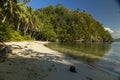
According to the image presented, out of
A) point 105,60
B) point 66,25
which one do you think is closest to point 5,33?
point 105,60

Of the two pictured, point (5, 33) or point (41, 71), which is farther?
point (5, 33)

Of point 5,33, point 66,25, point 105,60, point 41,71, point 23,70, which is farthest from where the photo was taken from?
point 66,25

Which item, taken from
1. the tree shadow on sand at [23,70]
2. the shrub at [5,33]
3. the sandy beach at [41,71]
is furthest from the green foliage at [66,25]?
the tree shadow on sand at [23,70]

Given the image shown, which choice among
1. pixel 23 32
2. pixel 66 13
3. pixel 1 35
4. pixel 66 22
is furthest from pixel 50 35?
pixel 1 35


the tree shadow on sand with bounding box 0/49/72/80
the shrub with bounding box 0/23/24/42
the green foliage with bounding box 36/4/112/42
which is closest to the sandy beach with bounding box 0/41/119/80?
the tree shadow on sand with bounding box 0/49/72/80

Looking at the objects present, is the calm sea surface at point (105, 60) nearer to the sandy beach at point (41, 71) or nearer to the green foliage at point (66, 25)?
the sandy beach at point (41, 71)

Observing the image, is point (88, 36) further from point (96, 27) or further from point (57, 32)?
point (57, 32)

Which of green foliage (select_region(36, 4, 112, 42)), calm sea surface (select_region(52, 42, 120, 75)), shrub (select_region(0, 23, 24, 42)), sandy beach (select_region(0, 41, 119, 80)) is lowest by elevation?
calm sea surface (select_region(52, 42, 120, 75))

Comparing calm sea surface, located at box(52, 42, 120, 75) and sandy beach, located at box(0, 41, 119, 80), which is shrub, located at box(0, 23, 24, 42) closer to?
calm sea surface, located at box(52, 42, 120, 75)

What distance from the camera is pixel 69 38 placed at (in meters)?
94.6

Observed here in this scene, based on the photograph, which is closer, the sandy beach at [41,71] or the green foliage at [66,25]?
the sandy beach at [41,71]

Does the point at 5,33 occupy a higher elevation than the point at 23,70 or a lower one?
higher

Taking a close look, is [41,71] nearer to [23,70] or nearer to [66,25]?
[23,70]

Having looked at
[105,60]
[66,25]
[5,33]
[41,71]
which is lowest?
[105,60]
